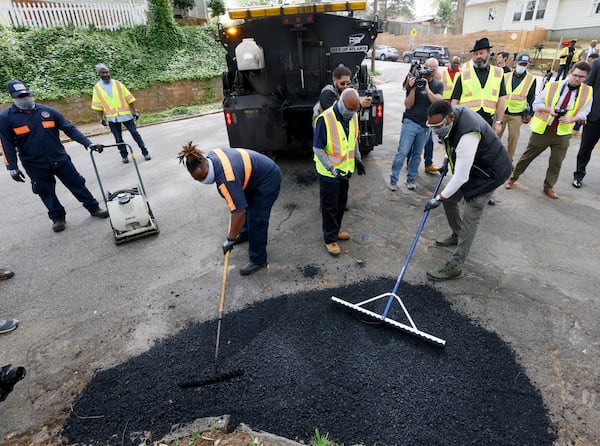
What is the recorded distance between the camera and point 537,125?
4.57 meters

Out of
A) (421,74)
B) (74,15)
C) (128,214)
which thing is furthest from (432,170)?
(74,15)

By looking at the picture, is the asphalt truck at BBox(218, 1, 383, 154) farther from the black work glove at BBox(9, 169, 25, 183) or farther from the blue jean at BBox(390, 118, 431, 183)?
the black work glove at BBox(9, 169, 25, 183)

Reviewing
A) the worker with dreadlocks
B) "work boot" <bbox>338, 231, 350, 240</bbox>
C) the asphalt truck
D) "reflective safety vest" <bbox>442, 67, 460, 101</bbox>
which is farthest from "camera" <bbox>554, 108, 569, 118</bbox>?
the worker with dreadlocks

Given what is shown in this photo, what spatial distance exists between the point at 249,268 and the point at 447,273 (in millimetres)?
2015

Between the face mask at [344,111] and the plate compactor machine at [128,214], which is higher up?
the face mask at [344,111]

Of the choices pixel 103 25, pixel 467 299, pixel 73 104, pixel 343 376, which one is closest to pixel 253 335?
pixel 343 376

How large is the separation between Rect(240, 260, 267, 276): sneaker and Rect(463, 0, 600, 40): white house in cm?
2626

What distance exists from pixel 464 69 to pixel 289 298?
3.84 metres

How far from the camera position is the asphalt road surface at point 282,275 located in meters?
2.49

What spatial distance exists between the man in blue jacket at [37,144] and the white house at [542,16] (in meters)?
27.2

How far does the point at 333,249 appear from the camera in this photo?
150 inches

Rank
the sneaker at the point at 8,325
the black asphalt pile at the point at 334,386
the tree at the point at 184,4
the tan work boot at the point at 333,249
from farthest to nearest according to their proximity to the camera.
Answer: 1. the tree at the point at 184,4
2. the tan work boot at the point at 333,249
3. the sneaker at the point at 8,325
4. the black asphalt pile at the point at 334,386

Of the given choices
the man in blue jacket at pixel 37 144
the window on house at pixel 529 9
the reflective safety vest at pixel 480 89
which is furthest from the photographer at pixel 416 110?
the window on house at pixel 529 9

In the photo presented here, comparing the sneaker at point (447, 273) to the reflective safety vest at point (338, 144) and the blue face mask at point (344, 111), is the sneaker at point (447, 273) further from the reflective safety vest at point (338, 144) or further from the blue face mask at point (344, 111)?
the blue face mask at point (344, 111)
